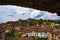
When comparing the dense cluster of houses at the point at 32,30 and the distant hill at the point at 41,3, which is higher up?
the dense cluster of houses at the point at 32,30

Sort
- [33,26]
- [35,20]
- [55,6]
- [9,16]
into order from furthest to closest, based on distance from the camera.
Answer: [55,6]
[9,16]
[35,20]
[33,26]

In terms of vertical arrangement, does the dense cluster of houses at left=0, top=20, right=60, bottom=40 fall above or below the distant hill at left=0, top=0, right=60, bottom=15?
above

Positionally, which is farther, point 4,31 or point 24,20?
point 24,20

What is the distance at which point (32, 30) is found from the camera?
1.69m

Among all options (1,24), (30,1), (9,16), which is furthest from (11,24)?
(30,1)

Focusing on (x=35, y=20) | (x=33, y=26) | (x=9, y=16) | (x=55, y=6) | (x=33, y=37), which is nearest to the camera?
(x=33, y=37)

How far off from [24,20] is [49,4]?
1.56m

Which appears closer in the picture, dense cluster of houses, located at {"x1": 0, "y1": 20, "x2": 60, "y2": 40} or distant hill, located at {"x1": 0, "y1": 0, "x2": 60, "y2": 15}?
dense cluster of houses, located at {"x1": 0, "y1": 20, "x2": 60, "y2": 40}

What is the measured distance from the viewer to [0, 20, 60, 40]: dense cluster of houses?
62.9 inches

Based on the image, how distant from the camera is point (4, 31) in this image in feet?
5.48

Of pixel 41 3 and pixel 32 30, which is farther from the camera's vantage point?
pixel 41 3

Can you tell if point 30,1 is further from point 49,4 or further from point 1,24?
point 1,24

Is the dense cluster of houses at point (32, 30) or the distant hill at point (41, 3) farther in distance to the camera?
the distant hill at point (41, 3)

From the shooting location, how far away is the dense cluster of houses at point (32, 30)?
5.24 feet
